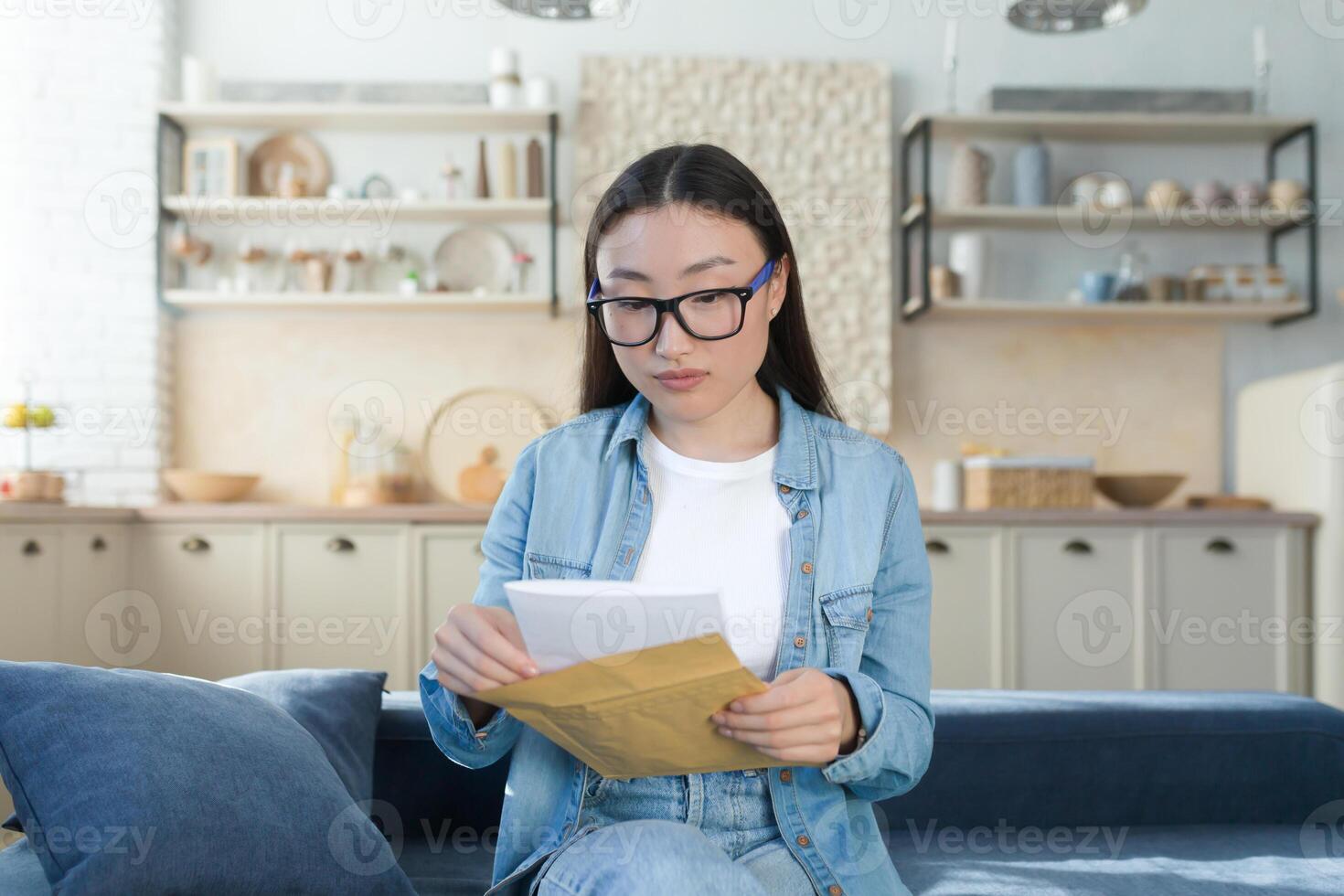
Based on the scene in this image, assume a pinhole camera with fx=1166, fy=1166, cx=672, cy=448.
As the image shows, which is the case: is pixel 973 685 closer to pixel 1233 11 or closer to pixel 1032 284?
pixel 1032 284

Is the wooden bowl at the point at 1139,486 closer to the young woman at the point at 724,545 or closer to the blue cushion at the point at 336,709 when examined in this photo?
the young woman at the point at 724,545

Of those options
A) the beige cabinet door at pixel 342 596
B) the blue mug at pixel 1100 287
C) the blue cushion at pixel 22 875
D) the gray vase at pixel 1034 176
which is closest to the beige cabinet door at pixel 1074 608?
the blue mug at pixel 1100 287

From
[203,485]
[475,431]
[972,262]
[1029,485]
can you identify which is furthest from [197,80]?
[1029,485]

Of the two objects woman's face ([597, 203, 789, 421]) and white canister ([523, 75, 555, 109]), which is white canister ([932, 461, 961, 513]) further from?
woman's face ([597, 203, 789, 421])

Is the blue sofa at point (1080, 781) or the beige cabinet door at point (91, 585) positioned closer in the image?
the blue sofa at point (1080, 781)

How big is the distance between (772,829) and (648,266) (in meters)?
0.61

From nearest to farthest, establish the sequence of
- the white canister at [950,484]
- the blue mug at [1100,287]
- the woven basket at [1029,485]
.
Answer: the woven basket at [1029,485] < the white canister at [950,484] < the blue mug at [1100,287]

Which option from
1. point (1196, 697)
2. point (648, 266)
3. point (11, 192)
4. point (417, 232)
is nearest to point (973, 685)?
point (1196, 697)

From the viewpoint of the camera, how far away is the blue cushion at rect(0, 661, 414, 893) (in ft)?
3.56

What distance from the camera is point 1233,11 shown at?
4555 mm

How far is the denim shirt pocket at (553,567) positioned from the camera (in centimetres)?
131

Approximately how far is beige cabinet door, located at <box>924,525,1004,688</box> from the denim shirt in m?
2.51

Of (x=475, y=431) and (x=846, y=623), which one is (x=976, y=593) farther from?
(x=846, y=623)

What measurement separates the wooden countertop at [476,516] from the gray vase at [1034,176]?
1.22 meters
